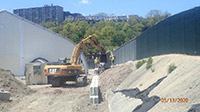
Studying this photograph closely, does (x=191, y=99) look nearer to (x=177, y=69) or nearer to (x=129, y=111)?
(x=129, y=111)

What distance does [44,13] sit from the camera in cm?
19125

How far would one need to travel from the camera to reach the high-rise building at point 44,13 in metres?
185

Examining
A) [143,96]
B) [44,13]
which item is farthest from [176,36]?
[44,13]

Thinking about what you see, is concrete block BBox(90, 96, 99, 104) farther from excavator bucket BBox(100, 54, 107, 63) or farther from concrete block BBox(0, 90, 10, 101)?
excavator bucket BBox(100, 54, 107, 63)

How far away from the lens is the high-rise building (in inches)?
7279

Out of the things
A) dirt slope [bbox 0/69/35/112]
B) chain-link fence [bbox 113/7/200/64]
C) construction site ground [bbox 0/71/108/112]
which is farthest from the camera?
dirt slope [bbox 0/69/35/112]

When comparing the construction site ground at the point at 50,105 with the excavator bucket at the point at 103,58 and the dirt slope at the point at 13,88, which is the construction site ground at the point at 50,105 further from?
the excavator bucket at the point at 103,58

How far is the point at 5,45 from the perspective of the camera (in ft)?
165

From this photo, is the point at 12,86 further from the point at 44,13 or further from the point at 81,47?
the point at 44,13

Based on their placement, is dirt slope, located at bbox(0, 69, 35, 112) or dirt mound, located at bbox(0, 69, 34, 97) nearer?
dirt slope, located at bbox(0, 69, 35, 112)

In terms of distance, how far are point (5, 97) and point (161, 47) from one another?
10.1 m

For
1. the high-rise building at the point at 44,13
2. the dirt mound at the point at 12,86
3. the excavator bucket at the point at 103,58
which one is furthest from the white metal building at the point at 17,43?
the high-rise building at the point at 44,13

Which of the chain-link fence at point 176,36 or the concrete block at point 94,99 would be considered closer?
the chain-link fence at point 176,36

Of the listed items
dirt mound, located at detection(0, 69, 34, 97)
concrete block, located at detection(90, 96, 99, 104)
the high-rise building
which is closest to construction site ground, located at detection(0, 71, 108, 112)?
concrete block, located at detection(90, 96, 99, 104)
